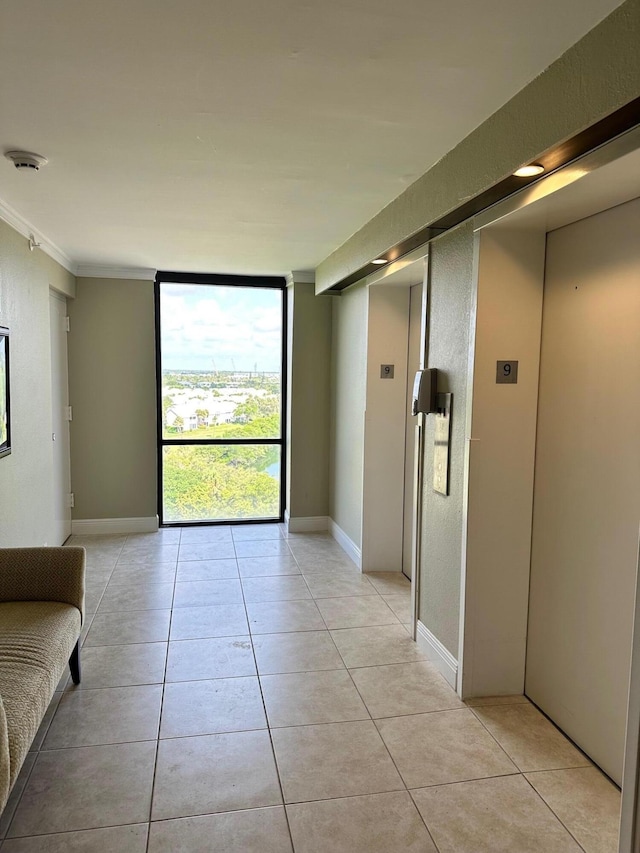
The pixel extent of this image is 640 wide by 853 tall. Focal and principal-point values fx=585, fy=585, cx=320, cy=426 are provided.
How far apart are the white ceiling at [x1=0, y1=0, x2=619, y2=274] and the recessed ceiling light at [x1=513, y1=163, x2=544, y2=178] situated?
9.3 inches

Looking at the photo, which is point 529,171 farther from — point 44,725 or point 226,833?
point 44,725

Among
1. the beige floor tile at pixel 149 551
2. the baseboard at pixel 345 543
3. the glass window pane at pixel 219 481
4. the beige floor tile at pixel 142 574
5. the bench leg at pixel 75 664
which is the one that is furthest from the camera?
the glass window pane at pixel 219 481

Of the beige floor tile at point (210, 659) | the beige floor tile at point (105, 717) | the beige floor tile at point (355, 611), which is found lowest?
the beige floor tile at point (105, 717)

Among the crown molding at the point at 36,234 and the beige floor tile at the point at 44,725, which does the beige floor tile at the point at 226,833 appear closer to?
the beige floor tile at the point at 44,725

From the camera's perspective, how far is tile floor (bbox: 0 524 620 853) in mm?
1953

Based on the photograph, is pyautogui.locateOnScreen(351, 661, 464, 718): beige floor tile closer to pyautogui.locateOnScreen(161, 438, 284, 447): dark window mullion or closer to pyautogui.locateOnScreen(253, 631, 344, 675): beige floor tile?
pyautogui.locateOnScreen(253, 631, 344, 675): beige floor tile

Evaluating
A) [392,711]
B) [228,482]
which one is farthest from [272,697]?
[228,482]

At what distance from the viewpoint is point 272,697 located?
9.05 ft

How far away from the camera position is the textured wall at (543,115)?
1.47 meters

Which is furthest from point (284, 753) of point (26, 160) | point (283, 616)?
point (26, 160)

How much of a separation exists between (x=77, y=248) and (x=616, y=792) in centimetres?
459

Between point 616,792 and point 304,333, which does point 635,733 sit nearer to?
point 616,792

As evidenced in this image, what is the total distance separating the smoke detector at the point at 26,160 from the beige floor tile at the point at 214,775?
2509mm

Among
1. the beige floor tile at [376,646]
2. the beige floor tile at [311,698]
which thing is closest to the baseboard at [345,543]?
the beige floor tile at [376,646]
